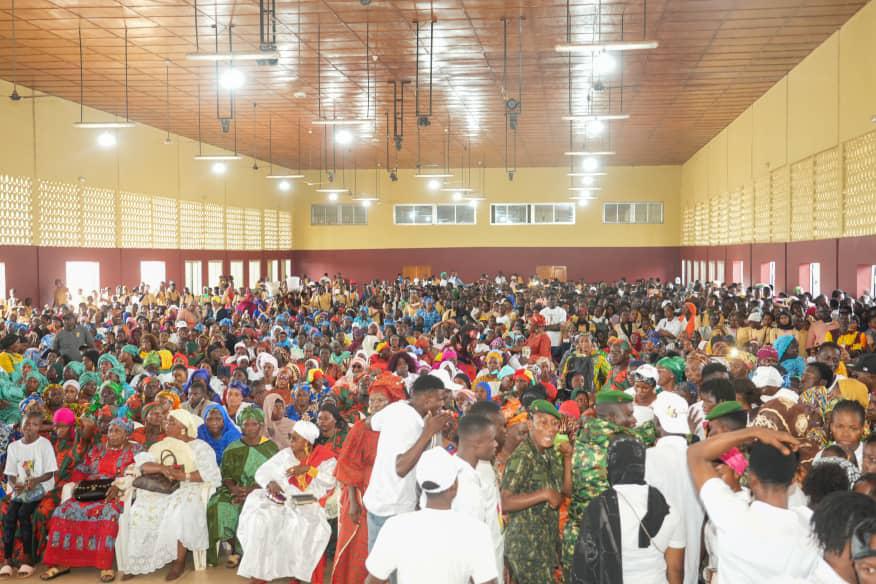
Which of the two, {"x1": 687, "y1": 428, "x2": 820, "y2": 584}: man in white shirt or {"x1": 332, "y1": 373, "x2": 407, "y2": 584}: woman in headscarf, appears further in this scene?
{"x1": 332, "y1": 373, "x2": 407, "y2": 584}: woman in headscarf

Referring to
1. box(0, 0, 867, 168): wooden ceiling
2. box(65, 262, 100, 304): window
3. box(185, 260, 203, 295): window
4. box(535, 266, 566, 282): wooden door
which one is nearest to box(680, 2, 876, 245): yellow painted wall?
box(0, 0, 867, 168): wooden ceiling

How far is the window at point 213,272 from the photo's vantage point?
32.0 metres

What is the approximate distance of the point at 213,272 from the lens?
107ft

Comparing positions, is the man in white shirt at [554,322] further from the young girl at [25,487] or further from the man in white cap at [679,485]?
the man in white cap at [679,485]

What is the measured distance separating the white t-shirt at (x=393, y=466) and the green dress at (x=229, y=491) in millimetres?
2309

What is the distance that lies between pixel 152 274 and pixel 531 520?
24.5 metres

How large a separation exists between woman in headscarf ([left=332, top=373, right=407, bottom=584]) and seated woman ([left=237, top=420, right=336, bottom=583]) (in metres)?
0.85

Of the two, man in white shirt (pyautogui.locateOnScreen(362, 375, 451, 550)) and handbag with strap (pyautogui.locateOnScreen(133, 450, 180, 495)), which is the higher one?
man in white shirt (pyautogui.locateOnScreen(362, 375, 451, 550))

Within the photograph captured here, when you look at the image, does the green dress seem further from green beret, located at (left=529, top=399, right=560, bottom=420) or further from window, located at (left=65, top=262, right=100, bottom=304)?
window, located at (left=65, top=262, right=100, bottom=304)

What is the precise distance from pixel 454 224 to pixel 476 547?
37738mm

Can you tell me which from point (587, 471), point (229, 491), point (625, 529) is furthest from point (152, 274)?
point (625, 529)

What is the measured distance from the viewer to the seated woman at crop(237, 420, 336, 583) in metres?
6.94

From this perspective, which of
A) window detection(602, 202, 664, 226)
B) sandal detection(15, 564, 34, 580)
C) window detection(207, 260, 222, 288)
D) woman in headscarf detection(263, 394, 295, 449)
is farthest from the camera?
window detection(602, 202, 664, 226)

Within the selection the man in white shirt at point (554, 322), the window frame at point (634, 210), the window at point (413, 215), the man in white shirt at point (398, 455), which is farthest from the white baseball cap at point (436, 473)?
the window at point (413, 215)
